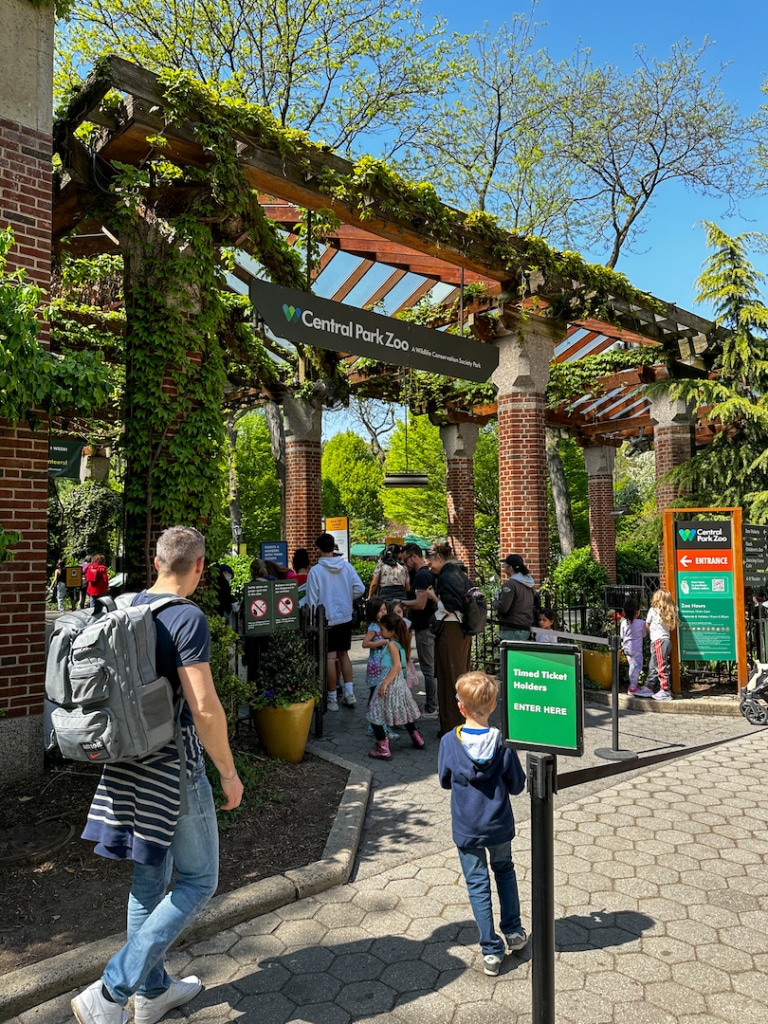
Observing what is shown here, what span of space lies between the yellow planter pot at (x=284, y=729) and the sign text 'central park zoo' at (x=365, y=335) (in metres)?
3.10

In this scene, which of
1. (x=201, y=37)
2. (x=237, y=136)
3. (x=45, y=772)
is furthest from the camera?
(x=201, y=37)

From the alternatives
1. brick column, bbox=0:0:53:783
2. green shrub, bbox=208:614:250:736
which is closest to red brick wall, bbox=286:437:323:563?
green shrub, bbox=208:614:250:736

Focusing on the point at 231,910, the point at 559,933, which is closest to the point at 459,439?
the point at 559,933

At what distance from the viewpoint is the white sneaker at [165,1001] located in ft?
8.95

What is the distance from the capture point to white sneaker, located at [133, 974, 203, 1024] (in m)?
2.73

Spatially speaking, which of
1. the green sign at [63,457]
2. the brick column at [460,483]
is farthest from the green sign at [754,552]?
the green sign at [63,457]

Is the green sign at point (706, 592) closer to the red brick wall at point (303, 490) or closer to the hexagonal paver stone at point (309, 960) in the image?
the hexagonal paver stone at point (309, 960)

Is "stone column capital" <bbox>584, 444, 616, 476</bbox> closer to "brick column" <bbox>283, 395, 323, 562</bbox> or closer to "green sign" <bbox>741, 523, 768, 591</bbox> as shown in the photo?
"brick column" <bbox>283, 395, 323, 562</bbox>

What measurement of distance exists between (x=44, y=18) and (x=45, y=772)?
18.8ft

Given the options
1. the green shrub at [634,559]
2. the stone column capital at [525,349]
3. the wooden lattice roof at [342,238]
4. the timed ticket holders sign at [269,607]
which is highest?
the wooden lattice roof at [342,238]

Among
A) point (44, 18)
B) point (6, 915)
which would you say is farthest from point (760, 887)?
point (44, 18)

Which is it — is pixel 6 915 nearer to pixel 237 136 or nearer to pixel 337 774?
pixel 337 774

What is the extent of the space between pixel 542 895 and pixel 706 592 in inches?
265

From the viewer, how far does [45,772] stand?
5129 mm
